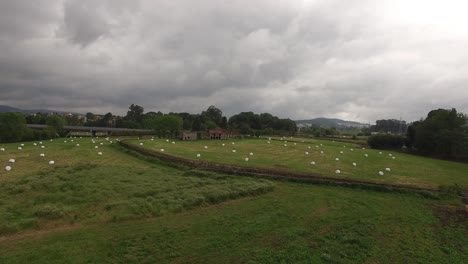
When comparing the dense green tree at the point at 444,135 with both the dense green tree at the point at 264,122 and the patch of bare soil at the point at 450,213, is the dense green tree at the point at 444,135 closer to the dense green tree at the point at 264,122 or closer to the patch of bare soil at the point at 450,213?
the patch of bare soil at the point at 450,213

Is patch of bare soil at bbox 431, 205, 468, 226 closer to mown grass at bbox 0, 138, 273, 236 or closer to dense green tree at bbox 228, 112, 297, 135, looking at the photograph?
mown grass at bbox 0, 138, 273, 236

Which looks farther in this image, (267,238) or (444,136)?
(444,136)

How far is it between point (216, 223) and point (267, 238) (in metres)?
3.26

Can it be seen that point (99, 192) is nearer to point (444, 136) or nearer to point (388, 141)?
point (444, 136)

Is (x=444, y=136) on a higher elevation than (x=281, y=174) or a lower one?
higher

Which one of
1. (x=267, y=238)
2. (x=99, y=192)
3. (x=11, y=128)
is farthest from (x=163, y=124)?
(x=267, y=238)

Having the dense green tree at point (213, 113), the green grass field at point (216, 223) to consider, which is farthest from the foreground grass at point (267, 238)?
the dense green tree at point (213, 113)

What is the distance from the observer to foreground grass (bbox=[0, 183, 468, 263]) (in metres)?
12.6

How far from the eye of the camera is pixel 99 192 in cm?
2078

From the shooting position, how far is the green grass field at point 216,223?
1295 centimetres

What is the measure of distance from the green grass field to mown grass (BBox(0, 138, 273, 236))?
0.08m

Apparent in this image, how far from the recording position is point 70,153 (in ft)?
139

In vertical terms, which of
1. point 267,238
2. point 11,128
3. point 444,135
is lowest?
point 267,238

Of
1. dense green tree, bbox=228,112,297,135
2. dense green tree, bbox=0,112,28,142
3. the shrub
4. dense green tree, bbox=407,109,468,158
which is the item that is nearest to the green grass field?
dense green tree, bbox=407,109,468,158
